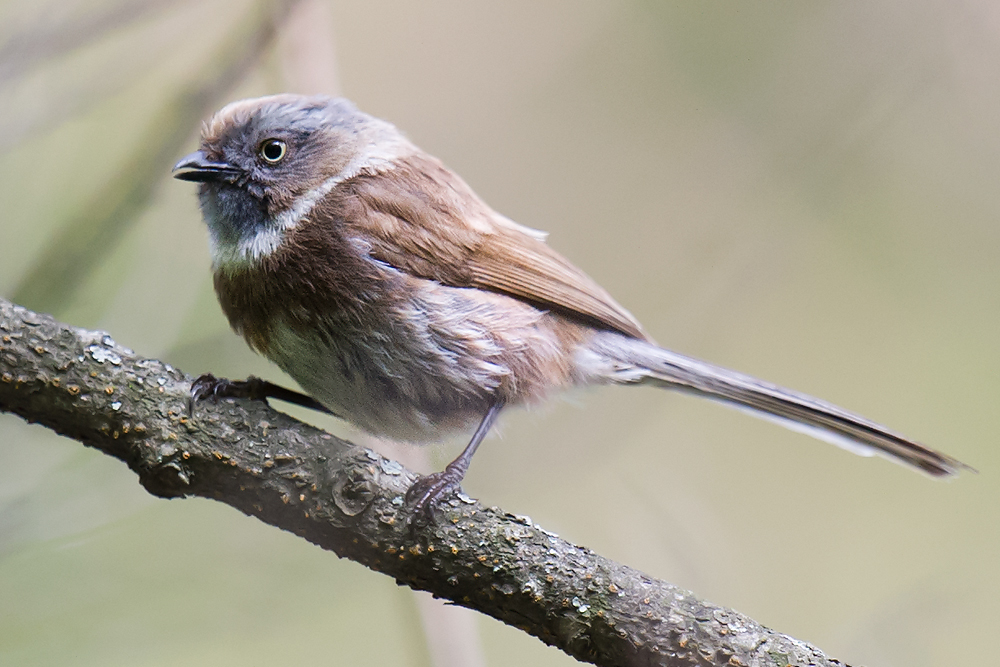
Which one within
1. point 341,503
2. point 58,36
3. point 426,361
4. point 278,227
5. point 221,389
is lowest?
point 341,503

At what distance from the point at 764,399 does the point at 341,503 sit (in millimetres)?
1571

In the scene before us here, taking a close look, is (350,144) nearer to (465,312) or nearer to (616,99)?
(465,312)

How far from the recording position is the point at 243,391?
2186mm

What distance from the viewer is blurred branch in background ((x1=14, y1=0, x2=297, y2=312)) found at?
2.18 m

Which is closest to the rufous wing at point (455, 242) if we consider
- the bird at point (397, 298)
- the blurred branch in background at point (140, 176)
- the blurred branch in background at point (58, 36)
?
the bird at point (397, 298)

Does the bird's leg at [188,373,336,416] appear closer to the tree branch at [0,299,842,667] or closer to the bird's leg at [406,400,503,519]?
the tree branch at [0,299,842,667]

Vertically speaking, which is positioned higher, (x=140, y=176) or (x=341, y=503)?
(x=140, y=176)

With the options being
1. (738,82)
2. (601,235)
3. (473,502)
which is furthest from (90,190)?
(738,82)

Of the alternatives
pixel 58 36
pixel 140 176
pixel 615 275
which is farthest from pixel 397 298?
pixel 615 275

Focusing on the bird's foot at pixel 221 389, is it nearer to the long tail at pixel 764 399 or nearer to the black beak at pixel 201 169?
the black beak at pixel 201 169

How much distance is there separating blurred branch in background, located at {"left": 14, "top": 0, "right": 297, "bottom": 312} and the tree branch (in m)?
0.28

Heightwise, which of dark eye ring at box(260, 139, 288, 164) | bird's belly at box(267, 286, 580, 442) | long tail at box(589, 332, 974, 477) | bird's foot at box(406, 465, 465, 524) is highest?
long tail at box(589, 332, 974, 477)

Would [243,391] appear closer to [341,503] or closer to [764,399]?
[341,503]

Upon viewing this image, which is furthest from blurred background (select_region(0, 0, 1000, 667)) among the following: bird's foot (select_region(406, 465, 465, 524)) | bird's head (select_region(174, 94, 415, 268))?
bird's foot (select_region(406, 465, 465, 524))
